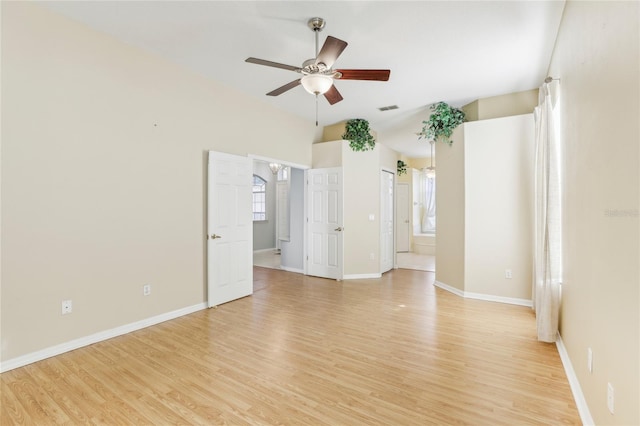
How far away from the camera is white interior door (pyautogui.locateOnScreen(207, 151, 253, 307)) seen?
414 cm

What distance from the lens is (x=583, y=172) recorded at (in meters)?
2.04

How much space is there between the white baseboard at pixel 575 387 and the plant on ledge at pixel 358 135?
13.3 feet

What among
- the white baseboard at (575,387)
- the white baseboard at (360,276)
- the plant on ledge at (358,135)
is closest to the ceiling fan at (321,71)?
the white baseboard at (575,387)

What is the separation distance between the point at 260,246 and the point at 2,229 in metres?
7.21

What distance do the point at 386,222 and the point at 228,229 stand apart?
11.2ft

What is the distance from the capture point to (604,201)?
5.33 feet

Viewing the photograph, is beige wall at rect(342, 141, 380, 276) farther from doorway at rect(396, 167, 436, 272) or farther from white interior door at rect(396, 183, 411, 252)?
white interior door at rect(396, 183, 411, 252)

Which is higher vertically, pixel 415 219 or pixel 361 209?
pixel 361 209

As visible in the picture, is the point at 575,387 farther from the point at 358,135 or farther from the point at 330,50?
the point at 358,135

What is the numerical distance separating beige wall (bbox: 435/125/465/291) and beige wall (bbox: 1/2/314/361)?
143 inches

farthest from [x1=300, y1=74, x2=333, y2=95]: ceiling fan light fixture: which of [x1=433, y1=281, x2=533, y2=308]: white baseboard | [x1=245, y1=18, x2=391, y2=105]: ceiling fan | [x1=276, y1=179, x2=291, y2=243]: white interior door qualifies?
[x1=276, y1=179, x2=291, y2=243]: white interior door

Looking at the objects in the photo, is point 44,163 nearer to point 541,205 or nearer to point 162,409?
point 162,409

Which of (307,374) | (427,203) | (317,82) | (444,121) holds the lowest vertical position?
(307,374)

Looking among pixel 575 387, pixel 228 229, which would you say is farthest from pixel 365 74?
pixel 575 387
